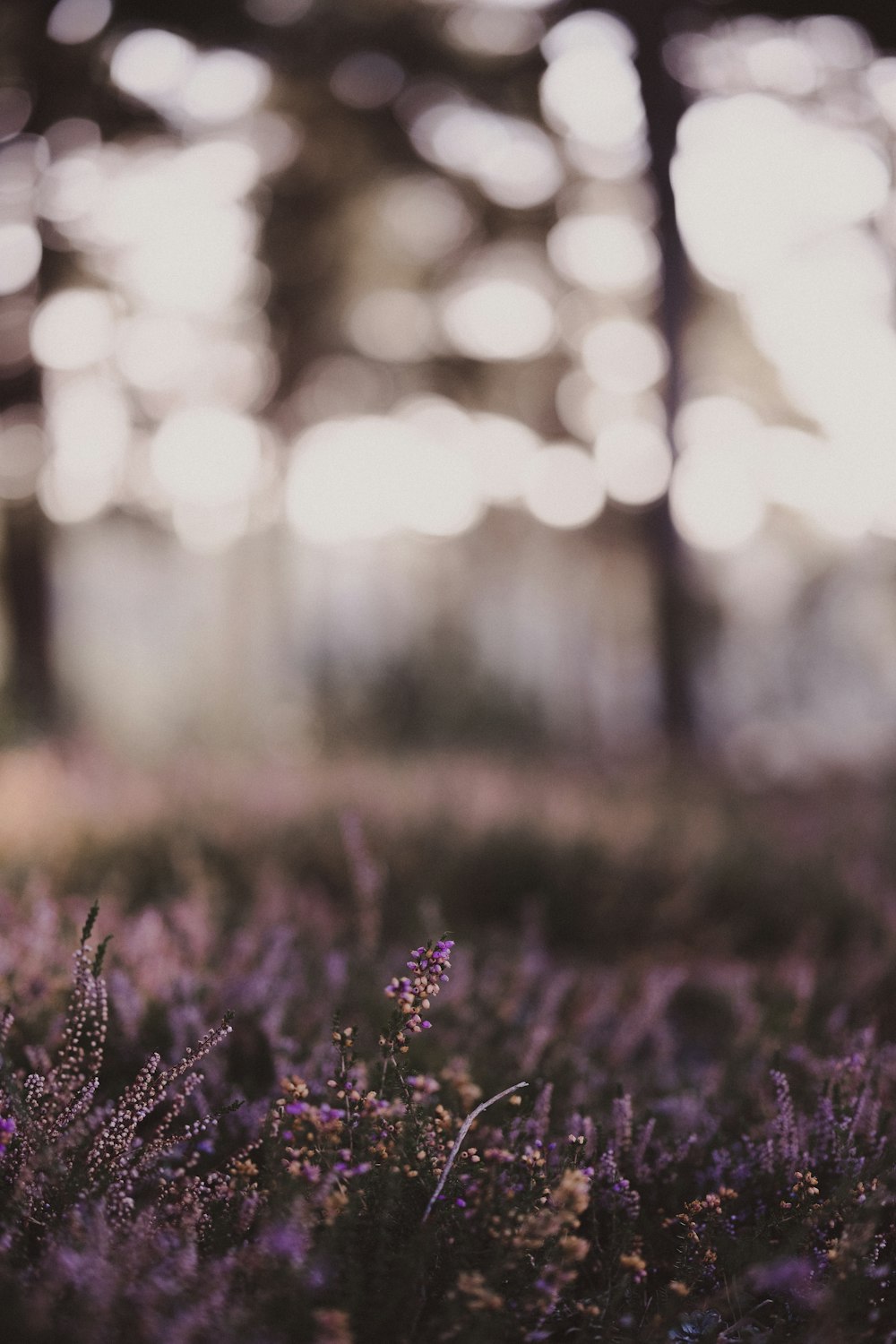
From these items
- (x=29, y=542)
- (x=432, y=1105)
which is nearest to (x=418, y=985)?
(x=432, y=1105)

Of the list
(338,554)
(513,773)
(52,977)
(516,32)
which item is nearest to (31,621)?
(513,773)

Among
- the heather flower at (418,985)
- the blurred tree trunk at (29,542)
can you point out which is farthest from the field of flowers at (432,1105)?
the blurred tree trunk at (29,542)

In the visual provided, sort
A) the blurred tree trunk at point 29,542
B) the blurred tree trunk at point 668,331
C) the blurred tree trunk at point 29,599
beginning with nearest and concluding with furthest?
the blurred tree trunk at point 29,542, the blurred tree trunk at point 668,331, the blurred tree trunk at point 29,599

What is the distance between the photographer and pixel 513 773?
747 centimetres

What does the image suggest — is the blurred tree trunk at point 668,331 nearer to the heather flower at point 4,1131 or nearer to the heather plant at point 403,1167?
the heather plant at point 403,1167

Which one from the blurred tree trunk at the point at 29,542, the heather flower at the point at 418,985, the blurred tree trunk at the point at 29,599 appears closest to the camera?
the heather flower at the point at 418,985

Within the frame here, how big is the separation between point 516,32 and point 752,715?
1242 centimetres

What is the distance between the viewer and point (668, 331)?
9758 mm

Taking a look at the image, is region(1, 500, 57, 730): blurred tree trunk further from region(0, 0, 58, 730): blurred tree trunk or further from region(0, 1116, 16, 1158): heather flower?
region(0, 1116, 16, 1158): heather flower

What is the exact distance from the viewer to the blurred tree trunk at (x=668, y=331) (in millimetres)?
9406

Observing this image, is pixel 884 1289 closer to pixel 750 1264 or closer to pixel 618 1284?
pixel 750 1264

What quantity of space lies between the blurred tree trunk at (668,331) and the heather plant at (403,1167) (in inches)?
292

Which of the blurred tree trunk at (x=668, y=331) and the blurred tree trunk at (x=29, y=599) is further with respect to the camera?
the blurred tree trunk at (x=29, y=599)

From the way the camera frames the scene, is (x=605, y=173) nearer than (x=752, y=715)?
Yes
